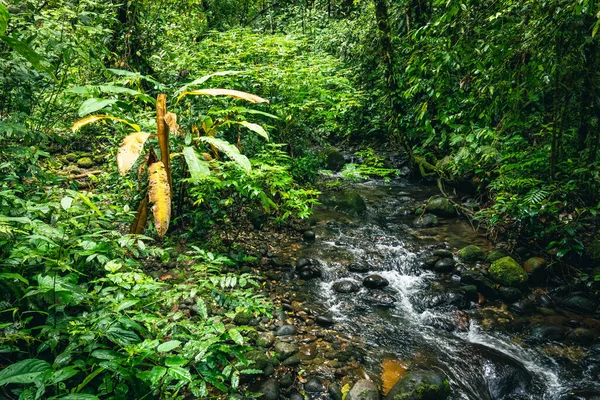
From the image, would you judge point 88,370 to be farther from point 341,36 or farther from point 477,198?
point 341,36

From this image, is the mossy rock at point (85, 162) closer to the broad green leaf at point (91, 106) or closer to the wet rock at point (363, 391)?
the broad green leaf at point (91, 106)

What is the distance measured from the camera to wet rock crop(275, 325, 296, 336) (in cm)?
438

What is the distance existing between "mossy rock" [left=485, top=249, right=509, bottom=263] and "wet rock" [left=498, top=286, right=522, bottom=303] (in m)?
0.72

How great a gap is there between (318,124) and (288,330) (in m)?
4.80

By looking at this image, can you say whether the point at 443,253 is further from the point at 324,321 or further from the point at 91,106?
the point at 91,106

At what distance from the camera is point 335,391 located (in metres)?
3.62

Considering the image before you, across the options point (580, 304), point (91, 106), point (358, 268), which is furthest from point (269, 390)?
point (580, 304)

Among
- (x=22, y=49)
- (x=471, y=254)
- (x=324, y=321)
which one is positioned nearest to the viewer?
(x=22, y=49)

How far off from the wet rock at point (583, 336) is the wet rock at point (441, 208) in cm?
367

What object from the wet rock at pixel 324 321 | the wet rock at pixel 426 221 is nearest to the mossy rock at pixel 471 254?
the wet rock at pixel 426 221

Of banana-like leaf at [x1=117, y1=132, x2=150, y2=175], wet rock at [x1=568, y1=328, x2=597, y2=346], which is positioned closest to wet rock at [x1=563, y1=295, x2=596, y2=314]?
wet rock at [x1=568, y1=328, x2=597, y2=346]

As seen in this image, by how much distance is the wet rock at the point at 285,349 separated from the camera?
13.1ft

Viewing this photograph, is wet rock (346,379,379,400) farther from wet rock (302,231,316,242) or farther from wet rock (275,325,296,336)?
wet rock (302,231,316,242)

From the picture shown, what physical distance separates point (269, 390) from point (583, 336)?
13.4ft
